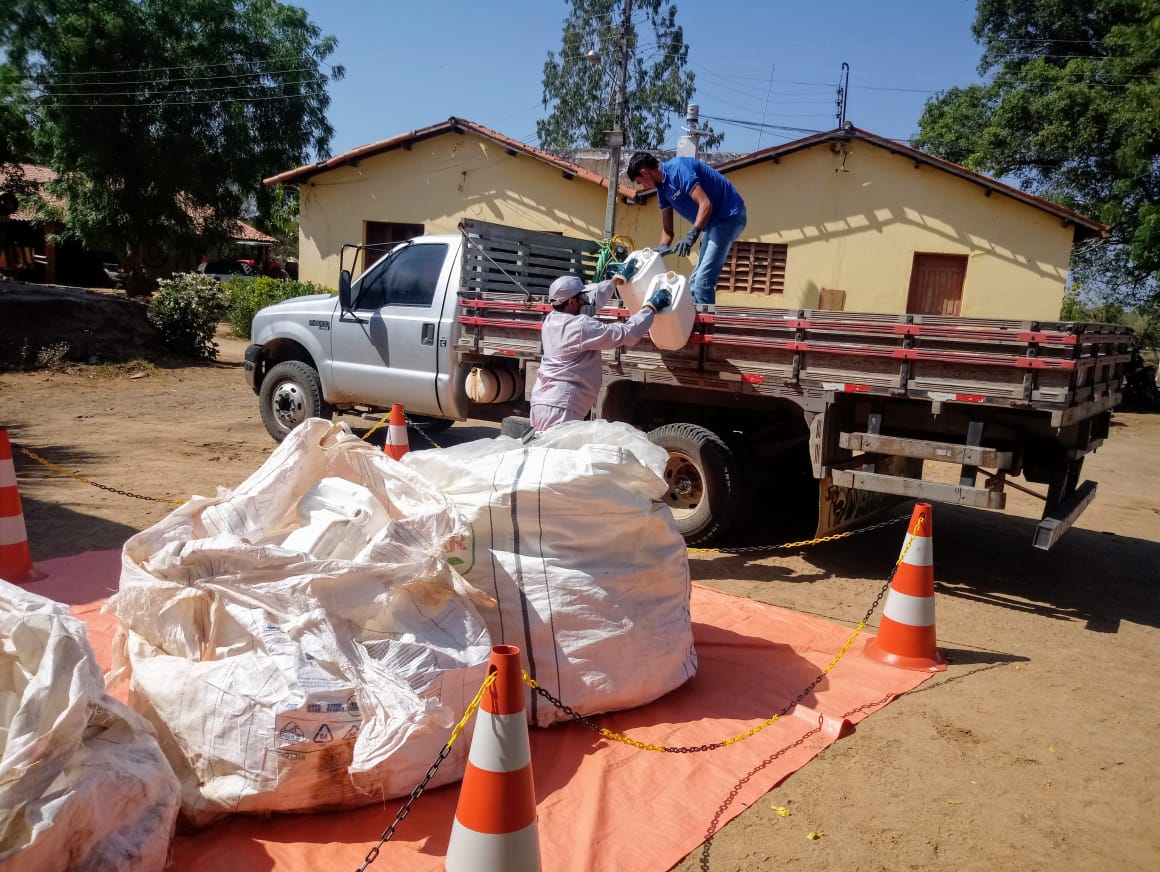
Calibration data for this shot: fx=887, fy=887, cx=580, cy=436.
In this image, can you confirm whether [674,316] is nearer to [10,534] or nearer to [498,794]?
[498,794]

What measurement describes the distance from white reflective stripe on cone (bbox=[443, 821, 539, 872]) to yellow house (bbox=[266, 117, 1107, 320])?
47.6ft

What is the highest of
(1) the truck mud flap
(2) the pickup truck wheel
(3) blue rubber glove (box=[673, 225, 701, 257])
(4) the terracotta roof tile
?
(4) the terracotta roof tile

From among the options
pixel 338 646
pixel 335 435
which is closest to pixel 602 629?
pixel 338 646

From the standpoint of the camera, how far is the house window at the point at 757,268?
1647cm

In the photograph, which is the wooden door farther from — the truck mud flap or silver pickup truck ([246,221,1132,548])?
the truck mud flap

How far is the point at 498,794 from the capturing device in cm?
222

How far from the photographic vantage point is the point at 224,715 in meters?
2.54

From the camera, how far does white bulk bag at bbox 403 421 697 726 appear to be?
10.7ft

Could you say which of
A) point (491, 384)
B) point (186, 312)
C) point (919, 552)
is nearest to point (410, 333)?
point (491, 384)

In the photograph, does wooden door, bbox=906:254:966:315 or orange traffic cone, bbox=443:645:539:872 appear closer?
orange traffic cone, bbox=443:645:539:872

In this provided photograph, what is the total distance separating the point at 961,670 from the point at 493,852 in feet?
9.42

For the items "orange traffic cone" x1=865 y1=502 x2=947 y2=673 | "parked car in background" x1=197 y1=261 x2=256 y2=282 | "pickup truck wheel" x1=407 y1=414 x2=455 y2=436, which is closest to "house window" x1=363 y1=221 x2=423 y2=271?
"pickup truck wheel" x1=407 y1=414 x2=455 y2=436

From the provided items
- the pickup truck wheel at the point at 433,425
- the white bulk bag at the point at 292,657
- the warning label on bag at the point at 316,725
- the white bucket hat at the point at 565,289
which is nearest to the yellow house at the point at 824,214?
the pickup truck wheel at the point at 433,425

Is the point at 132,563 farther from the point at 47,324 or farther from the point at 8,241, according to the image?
the point at 8,241
